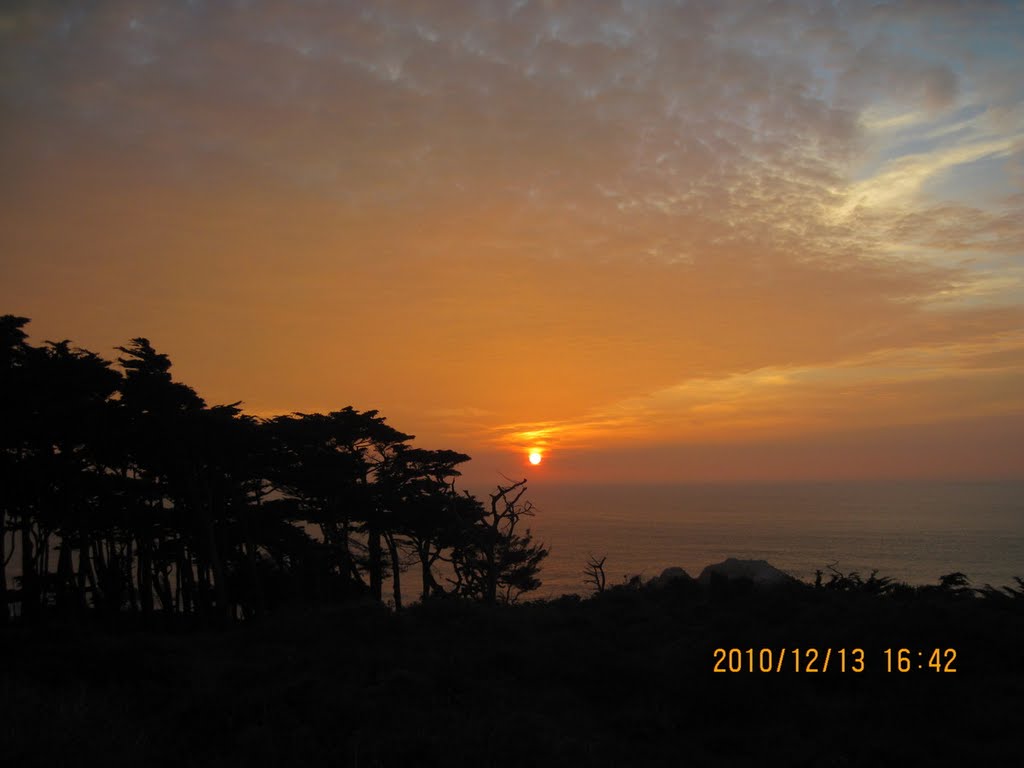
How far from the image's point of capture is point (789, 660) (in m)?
14.8

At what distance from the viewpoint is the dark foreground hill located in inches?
391

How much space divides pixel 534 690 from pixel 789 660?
19.1ft

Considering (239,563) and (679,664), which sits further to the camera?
(239,563)

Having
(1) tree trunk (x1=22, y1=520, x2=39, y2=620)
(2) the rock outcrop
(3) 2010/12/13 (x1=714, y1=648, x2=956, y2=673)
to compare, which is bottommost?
(3) 2010/12/13 (x1=714, y1=648, x2=956, y2=673)

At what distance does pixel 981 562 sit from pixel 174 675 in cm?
14975

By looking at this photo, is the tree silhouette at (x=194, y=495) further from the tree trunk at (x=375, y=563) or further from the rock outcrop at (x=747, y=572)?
the rock outcrop at (x=747, y=572)

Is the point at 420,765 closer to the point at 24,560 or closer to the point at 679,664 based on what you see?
the point at 679,664

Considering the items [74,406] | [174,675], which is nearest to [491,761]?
[174,675]

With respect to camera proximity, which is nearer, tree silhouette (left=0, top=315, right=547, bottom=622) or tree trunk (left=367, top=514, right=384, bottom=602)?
tree silhouette (left=0, top=315, right=547, bottom=622)

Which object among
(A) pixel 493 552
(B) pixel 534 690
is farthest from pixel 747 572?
(B) pixel 534 690

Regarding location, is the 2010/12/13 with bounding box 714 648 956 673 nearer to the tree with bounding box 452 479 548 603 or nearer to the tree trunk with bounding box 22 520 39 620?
the tree with bounding box 452 479 548 603

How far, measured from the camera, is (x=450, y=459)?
33.5m

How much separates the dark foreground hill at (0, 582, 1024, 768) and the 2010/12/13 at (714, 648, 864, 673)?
0.05 metres

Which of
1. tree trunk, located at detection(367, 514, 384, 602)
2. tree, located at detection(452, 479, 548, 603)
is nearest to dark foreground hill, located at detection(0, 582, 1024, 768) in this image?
tree trunk, located at detection(367, 514, 384, 602)
